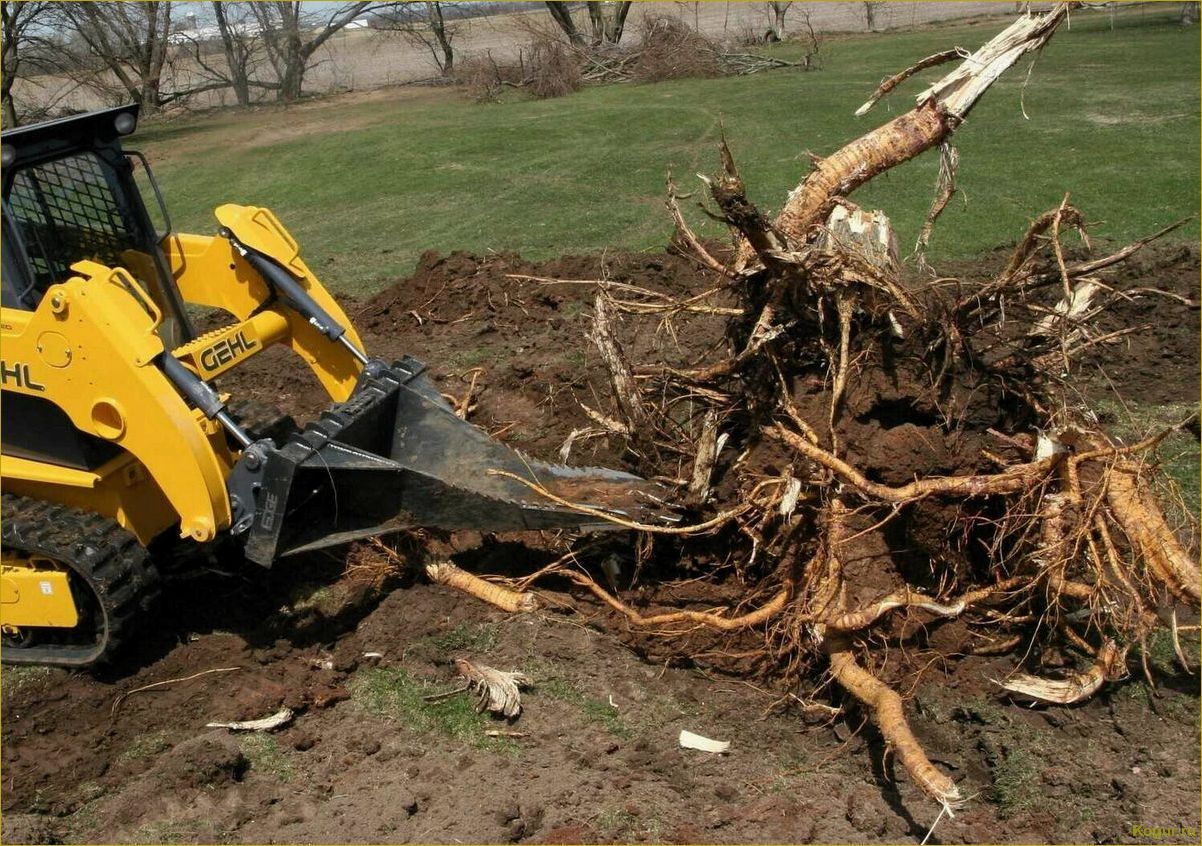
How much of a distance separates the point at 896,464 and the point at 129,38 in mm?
35235

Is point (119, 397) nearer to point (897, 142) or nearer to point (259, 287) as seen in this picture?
point (259, 287)

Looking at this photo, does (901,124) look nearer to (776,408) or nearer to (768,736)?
(776,408)

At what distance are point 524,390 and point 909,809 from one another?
4686 millimetres

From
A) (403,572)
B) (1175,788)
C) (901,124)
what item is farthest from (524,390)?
(1175,788)

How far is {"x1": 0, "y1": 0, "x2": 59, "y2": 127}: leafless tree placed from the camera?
85.7 ft

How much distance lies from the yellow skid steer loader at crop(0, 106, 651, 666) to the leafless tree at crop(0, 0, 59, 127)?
23605 mm

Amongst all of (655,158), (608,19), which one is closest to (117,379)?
(655,158)

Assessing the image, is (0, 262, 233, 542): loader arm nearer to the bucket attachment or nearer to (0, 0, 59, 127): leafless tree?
the bucket attachment

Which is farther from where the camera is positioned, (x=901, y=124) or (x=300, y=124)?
(x=300, y=124)

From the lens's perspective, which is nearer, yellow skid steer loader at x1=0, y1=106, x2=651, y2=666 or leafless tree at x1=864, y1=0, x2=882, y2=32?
yellow skid steer loader at x1=0, y1=106, x2=651, y2=666

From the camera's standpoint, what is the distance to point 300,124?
92.2 feet

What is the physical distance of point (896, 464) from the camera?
4.95m

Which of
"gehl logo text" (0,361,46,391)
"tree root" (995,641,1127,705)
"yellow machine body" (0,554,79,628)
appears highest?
"gehl logo text" (0,361,46,391)

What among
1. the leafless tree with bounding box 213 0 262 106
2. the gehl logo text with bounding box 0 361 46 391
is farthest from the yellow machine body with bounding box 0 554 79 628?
the leafless tree with bounding box 213 0 262 106
